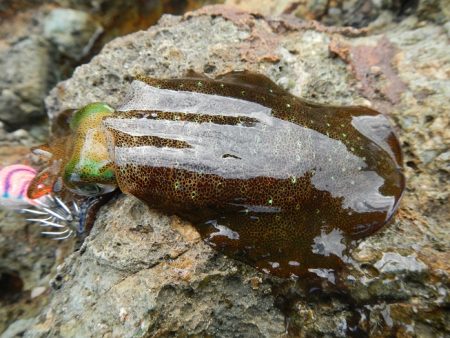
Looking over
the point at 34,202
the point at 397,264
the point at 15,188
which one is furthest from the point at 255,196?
the point at 15,188

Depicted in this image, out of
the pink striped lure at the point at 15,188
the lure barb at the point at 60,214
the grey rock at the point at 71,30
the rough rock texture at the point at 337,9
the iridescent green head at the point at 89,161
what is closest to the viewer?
the iridescent green head at the point at 89,161

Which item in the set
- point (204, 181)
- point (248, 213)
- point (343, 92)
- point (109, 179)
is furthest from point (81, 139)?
point (343, 92)

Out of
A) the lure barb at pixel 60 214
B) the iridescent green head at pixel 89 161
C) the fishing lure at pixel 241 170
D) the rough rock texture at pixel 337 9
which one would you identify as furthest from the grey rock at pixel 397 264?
the rough rock texture at pixel 337 9

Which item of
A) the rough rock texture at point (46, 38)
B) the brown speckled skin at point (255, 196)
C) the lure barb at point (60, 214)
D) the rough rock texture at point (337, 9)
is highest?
the rough rock texture at point (337, 9)

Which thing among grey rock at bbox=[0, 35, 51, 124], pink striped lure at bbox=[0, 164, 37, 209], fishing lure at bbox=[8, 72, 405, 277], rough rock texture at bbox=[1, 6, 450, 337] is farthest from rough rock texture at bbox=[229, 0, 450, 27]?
pink striped lure at bbox=[0, 164, 37, 209]

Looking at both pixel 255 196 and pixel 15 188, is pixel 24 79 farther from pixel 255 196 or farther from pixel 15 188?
pixel 255 196

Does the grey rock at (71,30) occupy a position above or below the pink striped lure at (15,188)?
above

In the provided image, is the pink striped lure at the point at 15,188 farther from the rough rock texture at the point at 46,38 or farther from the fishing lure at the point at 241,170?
the rough rock texture at the point at 46,38

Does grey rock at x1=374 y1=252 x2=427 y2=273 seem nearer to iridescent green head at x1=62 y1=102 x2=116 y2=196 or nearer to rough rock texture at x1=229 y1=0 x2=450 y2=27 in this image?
iridescent green head at x1=62 y1=102 x2=116 y2=196
